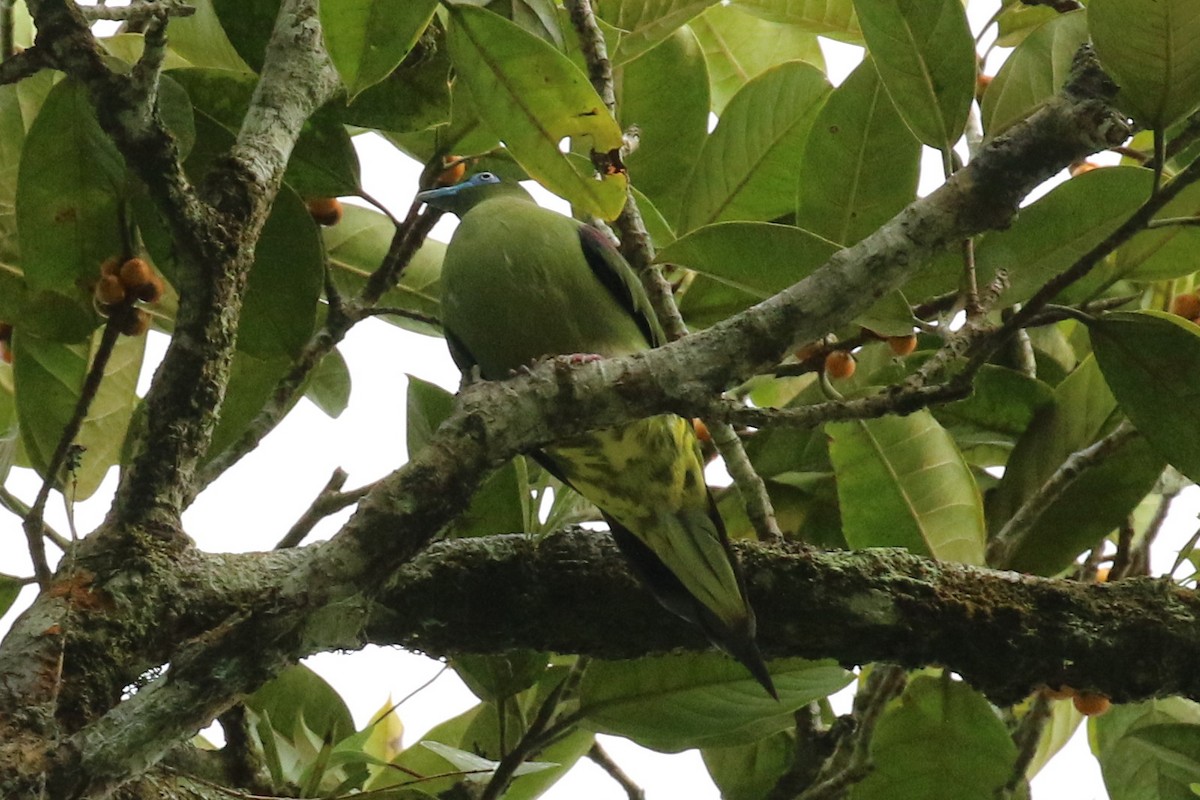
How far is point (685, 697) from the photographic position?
2168 millimetres

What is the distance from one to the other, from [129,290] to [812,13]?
1.68 m

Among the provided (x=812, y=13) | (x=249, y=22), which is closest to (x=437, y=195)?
(x=249, y=22)

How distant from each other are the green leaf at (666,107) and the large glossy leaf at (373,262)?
0.53m

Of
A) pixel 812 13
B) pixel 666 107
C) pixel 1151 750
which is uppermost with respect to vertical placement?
pixel 812 13

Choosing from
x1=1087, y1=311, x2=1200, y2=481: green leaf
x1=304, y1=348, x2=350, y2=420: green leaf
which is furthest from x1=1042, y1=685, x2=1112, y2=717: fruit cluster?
x1=304, y1=348, x2=350, y2=420: green leaf

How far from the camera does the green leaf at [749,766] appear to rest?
8.48 feet

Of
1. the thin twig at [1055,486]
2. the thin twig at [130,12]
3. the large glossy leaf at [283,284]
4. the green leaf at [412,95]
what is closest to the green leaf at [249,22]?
the green leaf at [412,95]

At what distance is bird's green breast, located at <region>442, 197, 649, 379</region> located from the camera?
97.9 inches

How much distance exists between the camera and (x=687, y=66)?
2.68 m

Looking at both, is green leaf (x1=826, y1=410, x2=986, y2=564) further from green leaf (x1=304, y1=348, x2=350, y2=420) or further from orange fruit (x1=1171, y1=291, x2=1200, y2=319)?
green leaf (x1=304, y1=348, x2=350, y2=420)

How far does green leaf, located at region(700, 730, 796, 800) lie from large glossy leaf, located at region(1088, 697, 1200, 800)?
0.63m

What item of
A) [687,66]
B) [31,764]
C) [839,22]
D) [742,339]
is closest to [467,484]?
[742,339]

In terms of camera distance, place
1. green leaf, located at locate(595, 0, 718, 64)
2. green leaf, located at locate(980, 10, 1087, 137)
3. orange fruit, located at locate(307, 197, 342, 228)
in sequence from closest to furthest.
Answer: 1. green leaf, located at locate(980, 10, 1087, 137)
2. orange fruit, located at locate(307, 197, 342, 228)
3. green leaf, located at locate(595, 0, 718, 64)

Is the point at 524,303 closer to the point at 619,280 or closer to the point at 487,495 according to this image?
the point at 619,280
